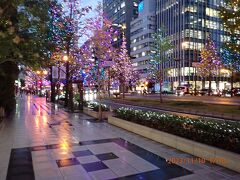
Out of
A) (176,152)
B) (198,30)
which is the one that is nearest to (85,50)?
(176,152)

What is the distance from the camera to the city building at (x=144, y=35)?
384 feet

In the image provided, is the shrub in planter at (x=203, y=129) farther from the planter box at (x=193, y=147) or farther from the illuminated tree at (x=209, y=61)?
the illuminated tree at (x=209, y=61)

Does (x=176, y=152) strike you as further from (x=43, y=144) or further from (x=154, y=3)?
(x=154, y=3)

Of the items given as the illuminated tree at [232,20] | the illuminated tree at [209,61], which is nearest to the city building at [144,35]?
the illuminated tree at [209,61]

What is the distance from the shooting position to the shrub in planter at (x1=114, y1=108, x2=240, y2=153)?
26.0 feet

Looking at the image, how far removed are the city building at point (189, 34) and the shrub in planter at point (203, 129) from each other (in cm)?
8424

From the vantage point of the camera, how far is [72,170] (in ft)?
25.0

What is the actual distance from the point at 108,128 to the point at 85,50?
1659 centimetres

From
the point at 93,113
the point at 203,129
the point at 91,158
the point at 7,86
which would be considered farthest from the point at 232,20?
the point at 7,86

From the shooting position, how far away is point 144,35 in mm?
121312

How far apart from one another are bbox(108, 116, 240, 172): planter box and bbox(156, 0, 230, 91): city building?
83.9 m

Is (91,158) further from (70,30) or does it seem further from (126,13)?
(126,13)

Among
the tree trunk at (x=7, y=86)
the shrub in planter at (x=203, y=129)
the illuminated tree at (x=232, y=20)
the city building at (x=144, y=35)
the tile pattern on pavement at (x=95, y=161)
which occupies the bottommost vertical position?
the tile pattern on pavement at (x=95, y=161)

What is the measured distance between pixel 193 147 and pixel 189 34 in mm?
93374
